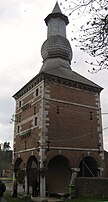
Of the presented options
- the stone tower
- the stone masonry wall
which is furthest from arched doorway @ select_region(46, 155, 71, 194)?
the stone masonry wall

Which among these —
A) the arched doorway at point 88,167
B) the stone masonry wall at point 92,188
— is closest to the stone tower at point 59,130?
the arched doorway at point 88,167

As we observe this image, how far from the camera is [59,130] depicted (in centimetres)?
2322

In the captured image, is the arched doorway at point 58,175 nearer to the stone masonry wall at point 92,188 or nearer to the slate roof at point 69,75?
the stone masonry wall at point 92,188

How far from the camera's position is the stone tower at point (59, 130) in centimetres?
2262

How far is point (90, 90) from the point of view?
26.7 meters

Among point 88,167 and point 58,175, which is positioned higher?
point 88,167

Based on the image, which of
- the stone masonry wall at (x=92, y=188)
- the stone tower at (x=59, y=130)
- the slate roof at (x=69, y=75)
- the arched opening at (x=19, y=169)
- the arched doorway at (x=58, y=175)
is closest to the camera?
the stone masonry wall at (x=92, y=188)

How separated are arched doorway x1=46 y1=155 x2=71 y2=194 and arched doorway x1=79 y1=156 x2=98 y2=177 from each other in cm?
136

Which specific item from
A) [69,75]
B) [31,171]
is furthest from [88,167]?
[69,75]

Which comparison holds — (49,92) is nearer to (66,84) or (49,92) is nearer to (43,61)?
(66,84)

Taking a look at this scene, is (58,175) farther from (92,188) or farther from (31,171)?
(92,188)

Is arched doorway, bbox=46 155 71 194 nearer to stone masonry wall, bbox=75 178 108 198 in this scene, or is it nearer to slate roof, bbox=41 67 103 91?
stone masonry wall, bbox=75 178 108 198

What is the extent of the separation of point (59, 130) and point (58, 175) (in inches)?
163

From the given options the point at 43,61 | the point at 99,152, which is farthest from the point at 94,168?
the point at 43,61
